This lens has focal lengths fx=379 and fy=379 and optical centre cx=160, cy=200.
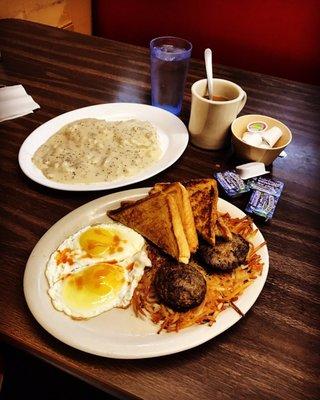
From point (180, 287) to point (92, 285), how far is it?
245 millimetres

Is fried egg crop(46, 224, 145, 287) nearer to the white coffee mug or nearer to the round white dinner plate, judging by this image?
the round white dinner plate

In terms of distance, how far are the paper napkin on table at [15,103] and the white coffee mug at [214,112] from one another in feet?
2.66

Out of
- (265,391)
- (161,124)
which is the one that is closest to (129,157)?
(161,124)

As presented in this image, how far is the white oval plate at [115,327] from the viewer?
92cm

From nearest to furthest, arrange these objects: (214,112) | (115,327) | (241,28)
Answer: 1. (115,327)
2. (214,112)
3. (241,28)

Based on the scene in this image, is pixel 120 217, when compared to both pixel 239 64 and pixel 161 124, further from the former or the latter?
pixel 239 64

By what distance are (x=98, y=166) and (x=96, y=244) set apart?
0.44 m

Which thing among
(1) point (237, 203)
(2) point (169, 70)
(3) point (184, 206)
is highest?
(2) point (169, 70)

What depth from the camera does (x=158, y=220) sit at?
1204mm

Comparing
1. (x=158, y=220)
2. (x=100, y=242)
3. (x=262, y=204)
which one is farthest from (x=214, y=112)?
(x=100, y=242)

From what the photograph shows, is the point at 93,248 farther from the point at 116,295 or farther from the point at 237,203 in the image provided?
the point at 237,203

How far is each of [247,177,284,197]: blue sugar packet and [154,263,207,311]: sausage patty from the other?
1.63 ft

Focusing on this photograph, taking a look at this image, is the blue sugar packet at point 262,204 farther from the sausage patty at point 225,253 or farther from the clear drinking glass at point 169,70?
Answer: the clear drinking glass at point 169,70

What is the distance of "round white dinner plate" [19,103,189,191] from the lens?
1415mm
